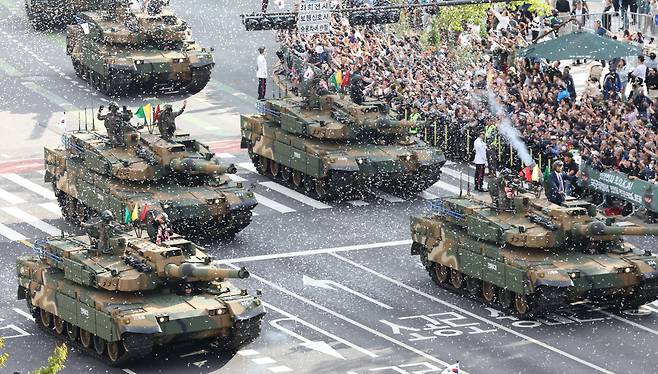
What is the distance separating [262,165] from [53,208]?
7479 mm

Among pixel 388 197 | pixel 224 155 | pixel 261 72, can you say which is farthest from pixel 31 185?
pixel 261 72

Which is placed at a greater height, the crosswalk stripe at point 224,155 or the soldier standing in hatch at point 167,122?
the soldier standing in hatch at point 167,122

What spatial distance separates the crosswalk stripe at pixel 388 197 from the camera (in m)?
59.0

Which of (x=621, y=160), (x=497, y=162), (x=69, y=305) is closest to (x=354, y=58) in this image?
(x=497, y=162)

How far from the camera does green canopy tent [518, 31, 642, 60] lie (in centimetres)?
5978

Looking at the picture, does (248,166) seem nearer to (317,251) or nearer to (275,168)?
(275,168)

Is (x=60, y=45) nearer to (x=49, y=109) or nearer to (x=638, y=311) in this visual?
(x=49, y=109)

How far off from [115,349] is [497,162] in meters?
20.4

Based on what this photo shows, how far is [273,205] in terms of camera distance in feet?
193

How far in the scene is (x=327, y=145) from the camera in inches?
2336

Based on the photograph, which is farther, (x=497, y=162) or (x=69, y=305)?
(x=497, y=162)

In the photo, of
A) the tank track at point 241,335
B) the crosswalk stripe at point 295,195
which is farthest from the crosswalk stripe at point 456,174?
the tank track at point 241,335

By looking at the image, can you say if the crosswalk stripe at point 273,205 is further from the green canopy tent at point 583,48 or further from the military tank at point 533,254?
the green canopy tent at point 583,48

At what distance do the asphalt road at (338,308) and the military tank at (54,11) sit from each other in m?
13.0
